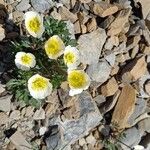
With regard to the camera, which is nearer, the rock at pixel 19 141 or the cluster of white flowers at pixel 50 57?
the cluster of white flowers at pixel 50 57

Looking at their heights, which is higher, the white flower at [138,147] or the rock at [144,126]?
the rock at [144,126]

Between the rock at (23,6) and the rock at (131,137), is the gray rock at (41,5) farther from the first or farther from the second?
the rock at (131,137)

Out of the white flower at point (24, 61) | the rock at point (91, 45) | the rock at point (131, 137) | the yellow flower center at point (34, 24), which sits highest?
the yellow flower center at point (34, 24)

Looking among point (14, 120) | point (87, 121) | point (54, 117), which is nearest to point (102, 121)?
point (87, 121)

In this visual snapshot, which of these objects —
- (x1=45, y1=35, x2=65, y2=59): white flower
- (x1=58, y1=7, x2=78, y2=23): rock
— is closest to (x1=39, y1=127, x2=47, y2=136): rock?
(x1=45, y1=35, x2=65, y2=59): white flower

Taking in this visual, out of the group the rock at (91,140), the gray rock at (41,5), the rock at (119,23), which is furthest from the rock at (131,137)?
the gray rock at (41,5)

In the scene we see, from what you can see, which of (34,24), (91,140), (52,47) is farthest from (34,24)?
(91,140)
